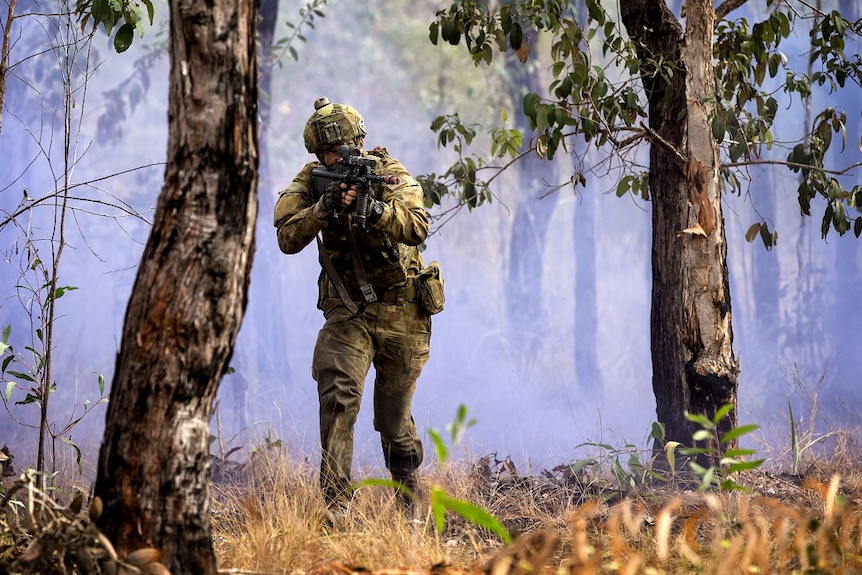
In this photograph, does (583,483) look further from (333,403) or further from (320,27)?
(320,27)

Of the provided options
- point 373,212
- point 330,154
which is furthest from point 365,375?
point 330,154

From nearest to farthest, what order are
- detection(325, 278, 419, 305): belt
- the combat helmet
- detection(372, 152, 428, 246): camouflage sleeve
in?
1. detection(372, 152, 428, 246): camouflage sleeve
2. the combat helmet
3. detection(325, 278, 419, 305): belt

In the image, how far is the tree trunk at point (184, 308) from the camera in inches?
67.6

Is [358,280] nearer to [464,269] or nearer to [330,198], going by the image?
[330,198]

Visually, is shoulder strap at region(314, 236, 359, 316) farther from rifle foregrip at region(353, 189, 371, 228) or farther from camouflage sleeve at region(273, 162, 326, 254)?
rifle foregrip at region(353, 189, 371, 228)

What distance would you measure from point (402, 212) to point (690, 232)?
54.6 inches

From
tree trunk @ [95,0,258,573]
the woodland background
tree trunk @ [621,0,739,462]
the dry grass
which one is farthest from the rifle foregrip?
the woodland background

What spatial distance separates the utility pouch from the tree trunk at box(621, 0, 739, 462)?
44.3 inches

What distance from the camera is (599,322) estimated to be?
12.6 metres

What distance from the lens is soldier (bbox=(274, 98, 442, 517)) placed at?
119 inches

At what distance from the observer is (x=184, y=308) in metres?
1.73

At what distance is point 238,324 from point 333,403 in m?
1.28

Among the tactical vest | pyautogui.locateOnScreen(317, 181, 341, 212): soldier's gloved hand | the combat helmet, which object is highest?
the combat helmet

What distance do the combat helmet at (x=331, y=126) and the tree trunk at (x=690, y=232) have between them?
1313mm
